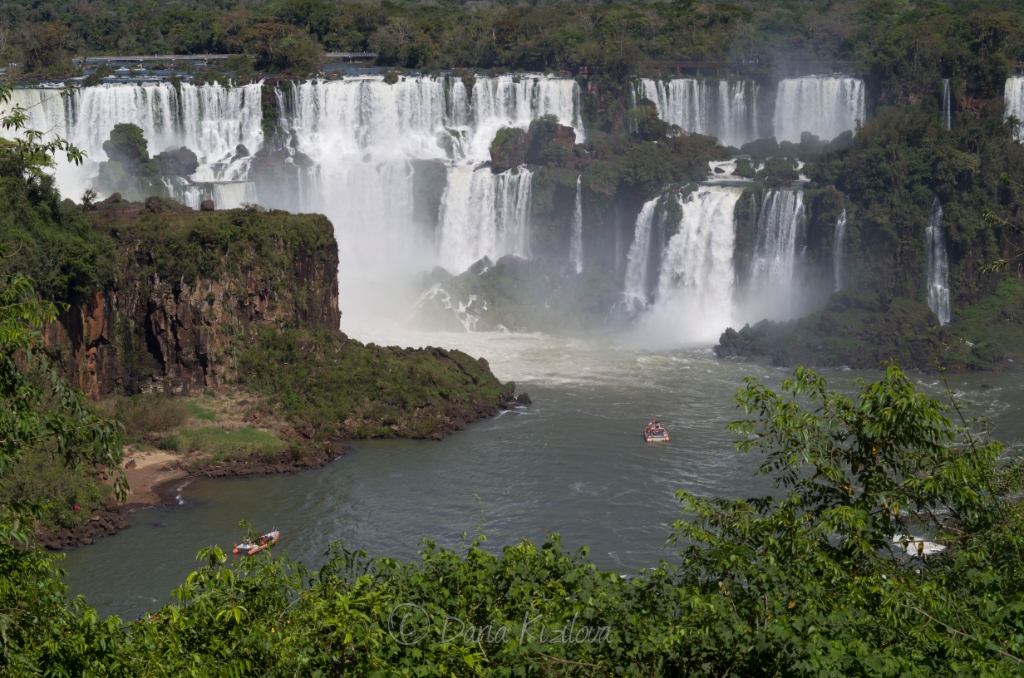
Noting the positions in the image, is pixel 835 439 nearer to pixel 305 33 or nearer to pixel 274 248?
pixel 274 248

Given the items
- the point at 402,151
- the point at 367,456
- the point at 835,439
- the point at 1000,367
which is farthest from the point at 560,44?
the point at 835,439

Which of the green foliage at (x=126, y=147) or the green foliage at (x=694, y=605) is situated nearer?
the green foliage at (x=694, y=605)

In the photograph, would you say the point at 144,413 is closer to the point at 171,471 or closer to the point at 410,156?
the point at 171,471

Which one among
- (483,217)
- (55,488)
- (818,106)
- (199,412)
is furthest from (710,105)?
(55,488)

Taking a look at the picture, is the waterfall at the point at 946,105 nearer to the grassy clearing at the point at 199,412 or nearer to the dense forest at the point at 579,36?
the dense forest at the point at 579,36

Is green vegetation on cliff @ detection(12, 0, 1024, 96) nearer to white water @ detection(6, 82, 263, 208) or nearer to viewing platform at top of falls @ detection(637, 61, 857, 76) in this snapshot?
viewing platform at top of falls @ detection(637, 61, 857, 76)

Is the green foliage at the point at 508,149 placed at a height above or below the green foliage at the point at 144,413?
above

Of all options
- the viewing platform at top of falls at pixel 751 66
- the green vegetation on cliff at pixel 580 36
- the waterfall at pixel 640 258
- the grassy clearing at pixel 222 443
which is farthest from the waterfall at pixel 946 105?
the grassy clearing at pixel 222 443

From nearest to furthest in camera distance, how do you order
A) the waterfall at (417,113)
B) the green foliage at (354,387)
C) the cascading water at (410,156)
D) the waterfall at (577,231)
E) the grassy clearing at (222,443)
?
the grassy clearing at (222,443) → the green foliage at (354,387) → the waterfall at (577,231) → the cascading water at (410,156) → the waterfall at (417,113)
